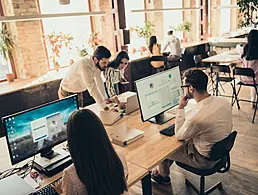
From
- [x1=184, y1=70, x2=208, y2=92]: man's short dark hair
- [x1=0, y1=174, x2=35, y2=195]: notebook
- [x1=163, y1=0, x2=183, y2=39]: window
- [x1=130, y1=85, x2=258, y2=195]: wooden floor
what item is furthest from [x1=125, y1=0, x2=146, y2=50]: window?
[x1=0, y1=174, x2=35, y2=195]: notebook

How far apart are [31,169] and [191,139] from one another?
1.21 meters

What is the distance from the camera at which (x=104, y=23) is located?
6.37 metres

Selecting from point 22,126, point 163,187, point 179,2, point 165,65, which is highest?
point 179,2

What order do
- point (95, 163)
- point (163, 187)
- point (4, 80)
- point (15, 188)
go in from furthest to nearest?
point (4, 80) < point (163, 187) < point (15, 188) < point (95, 163)

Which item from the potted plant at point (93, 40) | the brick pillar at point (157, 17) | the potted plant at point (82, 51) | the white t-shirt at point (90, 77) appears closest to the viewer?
the white t-shirt at point (90, 77)

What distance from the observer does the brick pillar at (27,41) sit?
475cm

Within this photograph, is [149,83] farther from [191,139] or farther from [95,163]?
[95,163]

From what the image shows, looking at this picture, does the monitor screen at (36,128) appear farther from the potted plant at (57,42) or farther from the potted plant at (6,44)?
the potted plant at (57,42)

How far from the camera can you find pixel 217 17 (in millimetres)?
10055

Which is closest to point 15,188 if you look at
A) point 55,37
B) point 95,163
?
point 95,163

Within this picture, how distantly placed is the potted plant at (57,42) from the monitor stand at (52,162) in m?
3.67

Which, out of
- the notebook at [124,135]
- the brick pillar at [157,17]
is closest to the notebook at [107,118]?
the notebook at [124,135]

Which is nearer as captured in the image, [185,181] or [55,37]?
[185,181]

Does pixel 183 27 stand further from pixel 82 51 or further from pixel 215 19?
pixel 82 51
